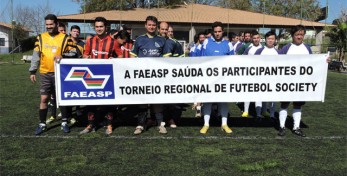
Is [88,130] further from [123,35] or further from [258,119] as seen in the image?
[258,119]

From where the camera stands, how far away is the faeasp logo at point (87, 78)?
5359mm

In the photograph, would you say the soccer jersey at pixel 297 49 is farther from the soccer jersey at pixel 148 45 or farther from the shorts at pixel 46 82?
the shorts at pixel 46 82

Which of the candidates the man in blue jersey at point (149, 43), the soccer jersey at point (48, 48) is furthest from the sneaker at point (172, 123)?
the soccer jersey at point (48, 48)

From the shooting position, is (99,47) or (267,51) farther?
(267,51)

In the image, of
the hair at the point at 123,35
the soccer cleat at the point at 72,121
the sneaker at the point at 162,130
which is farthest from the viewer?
the hair at the point at 123,35

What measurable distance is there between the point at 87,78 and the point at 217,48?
7.44 ft

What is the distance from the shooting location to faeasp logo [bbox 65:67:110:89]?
5359 millimetres

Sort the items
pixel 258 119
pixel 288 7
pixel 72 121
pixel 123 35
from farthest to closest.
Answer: pixel 288 7, pixel 258 119, pixel 123 35, pixel 72 121

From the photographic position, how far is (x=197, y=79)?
17.7 ft

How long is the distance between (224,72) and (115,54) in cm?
194

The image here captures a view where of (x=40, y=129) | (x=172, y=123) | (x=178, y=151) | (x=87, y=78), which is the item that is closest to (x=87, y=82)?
(x=87, y=78)

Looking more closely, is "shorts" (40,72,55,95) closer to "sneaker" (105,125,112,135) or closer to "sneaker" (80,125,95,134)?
"sneaker" (80,125,95,134)

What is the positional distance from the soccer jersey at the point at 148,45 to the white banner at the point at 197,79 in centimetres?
19

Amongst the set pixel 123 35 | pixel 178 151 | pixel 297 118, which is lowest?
pixel 178 151
